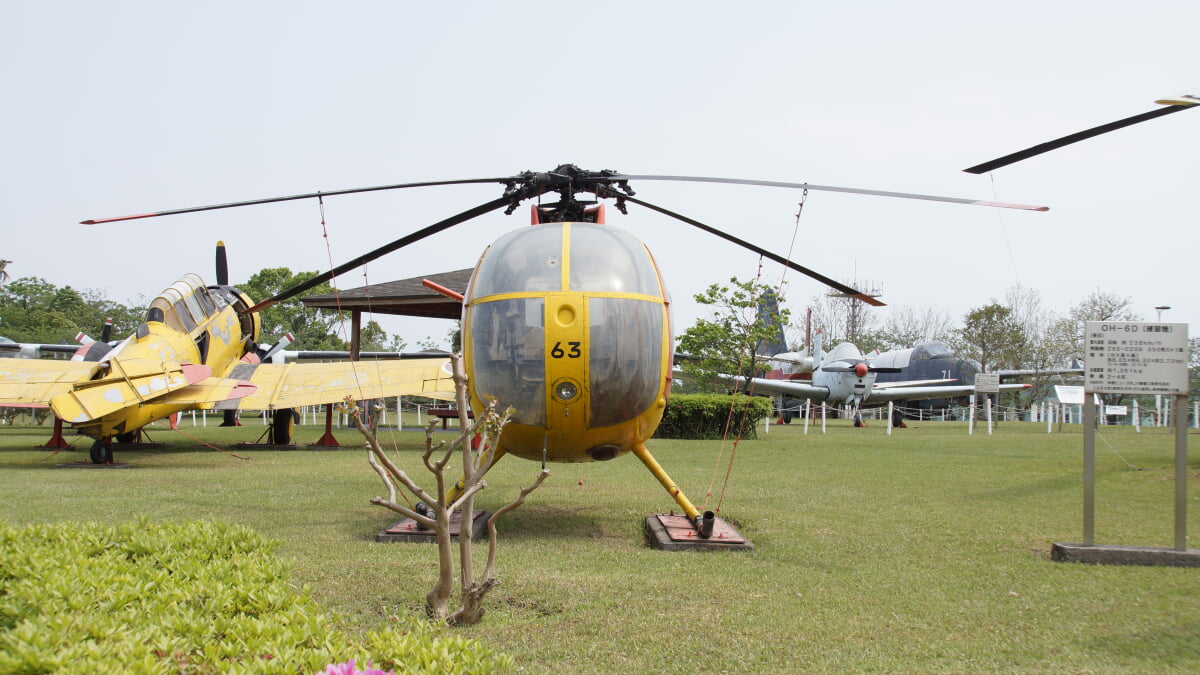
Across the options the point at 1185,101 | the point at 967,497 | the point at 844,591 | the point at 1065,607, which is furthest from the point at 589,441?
the point at 967,497

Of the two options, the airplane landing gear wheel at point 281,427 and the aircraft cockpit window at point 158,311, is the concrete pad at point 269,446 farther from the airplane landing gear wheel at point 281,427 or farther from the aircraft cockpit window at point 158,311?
the aircraft cockpit window at point 158,311

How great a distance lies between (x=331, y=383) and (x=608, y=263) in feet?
40.1

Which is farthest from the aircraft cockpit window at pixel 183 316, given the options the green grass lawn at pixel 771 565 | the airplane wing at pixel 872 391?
the airplane wing at pixel 872 391

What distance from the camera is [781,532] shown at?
741cm

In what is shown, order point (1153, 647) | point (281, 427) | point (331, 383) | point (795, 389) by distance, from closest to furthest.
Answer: point (1153, 647) → point (331, 383) → point (281, 427) → point (795, 389)

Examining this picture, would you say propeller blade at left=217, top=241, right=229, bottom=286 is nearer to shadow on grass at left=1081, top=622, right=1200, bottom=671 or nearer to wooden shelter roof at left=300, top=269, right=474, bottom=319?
wooden shelter roof at left=300, top=269, right=474, bottom=319

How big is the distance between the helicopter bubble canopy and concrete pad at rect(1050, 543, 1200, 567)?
11.8 ft

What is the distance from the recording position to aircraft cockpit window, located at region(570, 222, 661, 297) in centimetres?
594

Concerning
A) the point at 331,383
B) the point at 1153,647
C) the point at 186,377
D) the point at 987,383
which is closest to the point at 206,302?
the point at 331,383

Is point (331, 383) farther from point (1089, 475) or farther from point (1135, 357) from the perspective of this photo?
point (1135, 357)

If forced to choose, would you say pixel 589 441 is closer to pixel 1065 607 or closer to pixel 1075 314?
pixel 1065 607

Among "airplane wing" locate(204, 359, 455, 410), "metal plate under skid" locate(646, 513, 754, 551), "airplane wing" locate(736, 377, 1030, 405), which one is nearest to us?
"metal plate under skid" locate(646, 513, 754, 551)

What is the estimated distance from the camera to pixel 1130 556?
20.4ft

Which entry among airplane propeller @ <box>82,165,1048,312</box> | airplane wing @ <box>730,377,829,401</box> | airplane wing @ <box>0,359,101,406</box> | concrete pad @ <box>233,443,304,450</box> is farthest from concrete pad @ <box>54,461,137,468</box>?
airplane wing @ <box>730,377,829,401</box>
